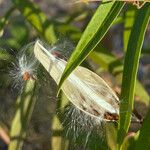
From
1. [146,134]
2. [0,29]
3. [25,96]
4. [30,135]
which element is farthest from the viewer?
[30,135]

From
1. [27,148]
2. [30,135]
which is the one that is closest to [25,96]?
[30,135]

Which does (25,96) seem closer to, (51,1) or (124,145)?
(124,145)

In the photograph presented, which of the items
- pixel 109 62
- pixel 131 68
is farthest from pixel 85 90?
pixel 109 62

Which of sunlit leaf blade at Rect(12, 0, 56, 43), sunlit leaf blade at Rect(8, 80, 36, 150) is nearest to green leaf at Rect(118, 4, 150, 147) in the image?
sunlit leaf blade at Rect(8, 80, 36, 150)

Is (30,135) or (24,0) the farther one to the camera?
(30,135)

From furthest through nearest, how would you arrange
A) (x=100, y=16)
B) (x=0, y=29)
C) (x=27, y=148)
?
(x=27, y=148) < (x=0, y=29) < (x=100, y=16)

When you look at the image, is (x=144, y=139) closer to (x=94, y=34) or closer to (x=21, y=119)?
(x=94, y=34)

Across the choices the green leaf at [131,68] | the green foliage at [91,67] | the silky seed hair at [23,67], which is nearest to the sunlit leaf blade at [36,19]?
the green foliage at [91,67]
